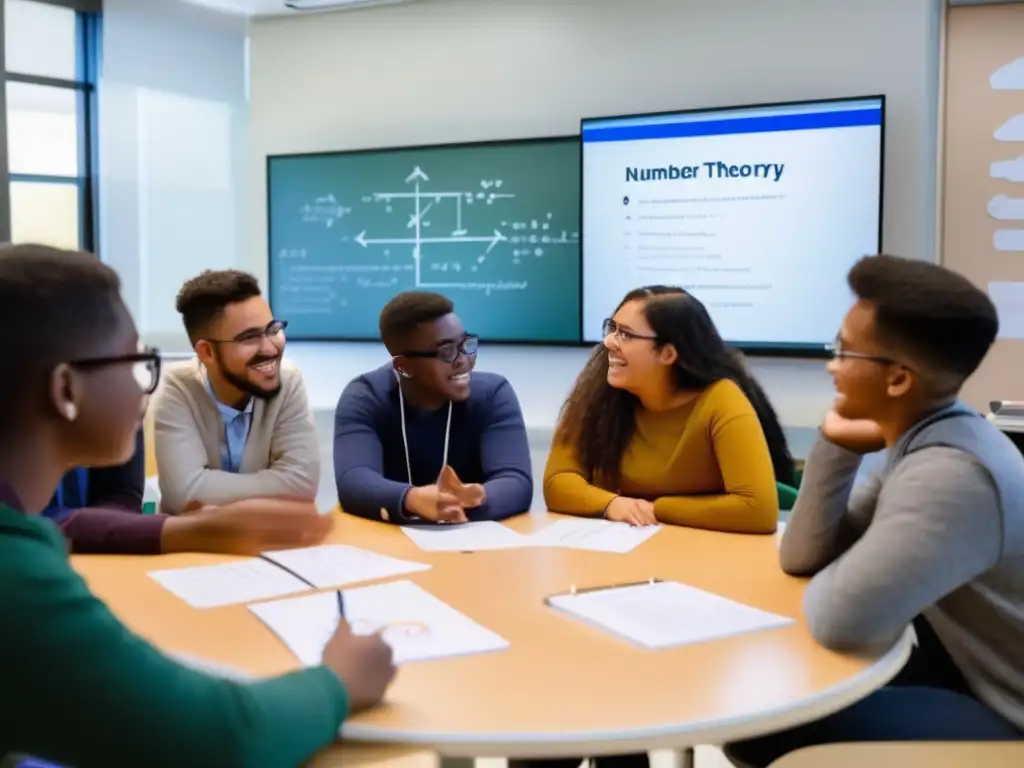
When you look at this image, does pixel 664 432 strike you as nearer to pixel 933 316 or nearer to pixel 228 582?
pixel 933 316

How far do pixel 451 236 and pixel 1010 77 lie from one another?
2451 mm

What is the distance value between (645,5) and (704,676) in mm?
3564

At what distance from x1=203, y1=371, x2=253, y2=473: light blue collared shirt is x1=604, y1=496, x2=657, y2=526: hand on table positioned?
0.99m

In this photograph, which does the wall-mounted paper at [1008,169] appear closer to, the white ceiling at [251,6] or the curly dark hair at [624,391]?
the curly dark hair at [624,391]

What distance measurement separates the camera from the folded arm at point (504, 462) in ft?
8.14

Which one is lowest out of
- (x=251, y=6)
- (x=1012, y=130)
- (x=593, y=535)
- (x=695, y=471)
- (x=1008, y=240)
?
(x=593, y=535)

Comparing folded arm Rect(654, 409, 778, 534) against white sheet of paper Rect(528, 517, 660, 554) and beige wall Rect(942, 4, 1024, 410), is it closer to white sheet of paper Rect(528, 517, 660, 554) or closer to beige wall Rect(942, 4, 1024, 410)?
white sheet of paper Rect(528, 517, 660, 554)

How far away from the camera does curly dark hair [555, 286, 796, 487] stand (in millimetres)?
2654

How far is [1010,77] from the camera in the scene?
12.6 ft

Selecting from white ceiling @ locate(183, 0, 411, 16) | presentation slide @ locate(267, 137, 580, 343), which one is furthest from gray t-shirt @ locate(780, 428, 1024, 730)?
white ceiling @ locate(183, 0, 411, 16)

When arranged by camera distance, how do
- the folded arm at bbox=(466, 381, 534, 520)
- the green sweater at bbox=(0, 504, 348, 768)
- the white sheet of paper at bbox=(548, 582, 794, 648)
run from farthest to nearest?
1. the folded arm at bbox=(466, 381, 534, 520)
2. the white sheet of paper at bbox=(548, 582, 794, 648)
3. the green sweater at bbox=(0, 504, 348, 768)

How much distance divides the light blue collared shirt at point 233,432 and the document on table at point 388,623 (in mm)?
999

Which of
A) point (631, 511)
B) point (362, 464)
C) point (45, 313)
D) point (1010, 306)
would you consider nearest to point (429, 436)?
point (362, 464)

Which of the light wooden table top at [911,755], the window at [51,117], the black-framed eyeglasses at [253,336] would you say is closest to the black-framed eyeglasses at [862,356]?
the light wooden table top at [911,755]
